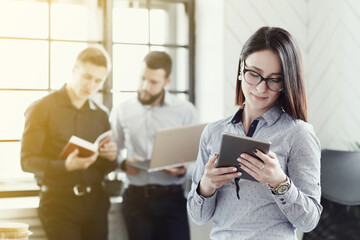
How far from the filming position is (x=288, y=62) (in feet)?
4.32

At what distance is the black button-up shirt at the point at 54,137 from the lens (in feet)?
8.51

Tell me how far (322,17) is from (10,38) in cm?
205

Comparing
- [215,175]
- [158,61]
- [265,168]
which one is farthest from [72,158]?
[265,168]

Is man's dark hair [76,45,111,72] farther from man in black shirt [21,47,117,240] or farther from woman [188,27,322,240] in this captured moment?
woman [188,27,322,240]

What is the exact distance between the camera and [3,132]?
113 inches

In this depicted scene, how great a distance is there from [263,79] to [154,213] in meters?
1.64

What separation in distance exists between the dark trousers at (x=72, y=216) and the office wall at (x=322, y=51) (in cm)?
99

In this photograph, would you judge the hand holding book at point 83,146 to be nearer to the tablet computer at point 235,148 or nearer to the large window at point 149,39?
the large window at point 149,39

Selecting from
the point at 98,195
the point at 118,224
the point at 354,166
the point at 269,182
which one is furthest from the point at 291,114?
the point at 118,224

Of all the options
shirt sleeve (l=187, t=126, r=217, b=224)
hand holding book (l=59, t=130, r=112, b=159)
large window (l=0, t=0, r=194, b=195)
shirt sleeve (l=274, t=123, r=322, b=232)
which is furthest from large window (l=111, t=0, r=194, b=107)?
shirt sleeve (l=274, t=123, r=322, b=232)

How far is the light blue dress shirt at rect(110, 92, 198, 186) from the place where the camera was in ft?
9.25

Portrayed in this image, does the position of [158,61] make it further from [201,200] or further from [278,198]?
[278,198]

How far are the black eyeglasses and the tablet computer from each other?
19cm

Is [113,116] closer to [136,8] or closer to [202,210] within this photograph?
[136,8]
